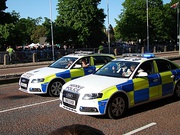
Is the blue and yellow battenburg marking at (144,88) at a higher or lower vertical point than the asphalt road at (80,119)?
higher

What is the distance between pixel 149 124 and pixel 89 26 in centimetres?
3714

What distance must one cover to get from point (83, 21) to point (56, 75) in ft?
111

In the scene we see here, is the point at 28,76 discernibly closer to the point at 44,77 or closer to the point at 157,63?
the point at 44,77

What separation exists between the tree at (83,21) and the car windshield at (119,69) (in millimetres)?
34184

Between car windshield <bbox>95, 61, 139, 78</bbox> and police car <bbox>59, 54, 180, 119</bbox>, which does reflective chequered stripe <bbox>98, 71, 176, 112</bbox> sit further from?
car windshield <bbox>95, 61, 139, 78</bbox>

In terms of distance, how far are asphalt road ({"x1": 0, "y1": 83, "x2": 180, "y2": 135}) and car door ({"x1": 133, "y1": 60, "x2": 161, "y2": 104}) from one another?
360 mm

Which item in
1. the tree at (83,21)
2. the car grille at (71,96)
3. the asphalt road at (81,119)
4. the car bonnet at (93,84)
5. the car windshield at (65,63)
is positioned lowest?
the asphalt road at (81,119)

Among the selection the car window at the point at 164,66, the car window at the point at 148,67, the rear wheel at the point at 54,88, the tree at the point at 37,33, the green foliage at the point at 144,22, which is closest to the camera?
the car window at the point at 148,67

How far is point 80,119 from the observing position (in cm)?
625

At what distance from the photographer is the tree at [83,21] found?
137 ft

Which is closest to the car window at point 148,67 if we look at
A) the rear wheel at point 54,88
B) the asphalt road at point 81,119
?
the asphalt road at point 81,119

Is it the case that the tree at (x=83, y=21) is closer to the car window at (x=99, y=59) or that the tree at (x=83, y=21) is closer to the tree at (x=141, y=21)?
the tree at (x=141, y=21)

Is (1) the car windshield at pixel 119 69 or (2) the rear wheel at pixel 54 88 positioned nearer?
(1) the car windshield at pixel 119 69

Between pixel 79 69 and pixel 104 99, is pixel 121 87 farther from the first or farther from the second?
pixel 79 69
